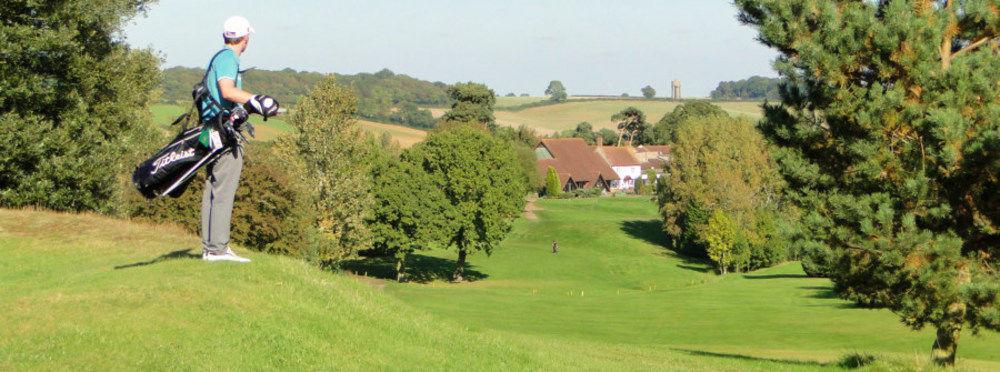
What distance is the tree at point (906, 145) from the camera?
18094mm

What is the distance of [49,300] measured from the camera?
12.0m

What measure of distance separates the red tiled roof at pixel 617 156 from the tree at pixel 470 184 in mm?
101628

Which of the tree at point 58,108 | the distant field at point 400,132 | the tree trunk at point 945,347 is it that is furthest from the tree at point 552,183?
the tree trunk at point 945,347

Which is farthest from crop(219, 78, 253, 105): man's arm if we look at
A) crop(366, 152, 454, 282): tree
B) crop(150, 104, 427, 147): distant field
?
crop(150, 104, 427, 147): distant field

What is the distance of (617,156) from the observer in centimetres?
18862

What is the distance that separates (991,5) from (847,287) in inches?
240

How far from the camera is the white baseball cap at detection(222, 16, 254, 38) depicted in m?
13.7

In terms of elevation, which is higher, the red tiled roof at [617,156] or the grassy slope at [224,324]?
the grassy slope at [224,324]

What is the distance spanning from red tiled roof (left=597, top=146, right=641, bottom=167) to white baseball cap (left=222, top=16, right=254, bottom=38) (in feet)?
569

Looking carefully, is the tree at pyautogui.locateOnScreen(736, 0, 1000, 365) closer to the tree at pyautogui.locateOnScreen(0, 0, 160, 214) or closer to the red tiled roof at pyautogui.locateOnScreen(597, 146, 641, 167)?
the tree at pyautogui.locateOnScreen(0, 0, 160, 214)

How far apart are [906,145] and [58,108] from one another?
2733 centimetres

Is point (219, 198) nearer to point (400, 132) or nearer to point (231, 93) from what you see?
point (231, 93)

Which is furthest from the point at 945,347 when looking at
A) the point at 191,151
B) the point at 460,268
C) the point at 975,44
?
the point at 460,268

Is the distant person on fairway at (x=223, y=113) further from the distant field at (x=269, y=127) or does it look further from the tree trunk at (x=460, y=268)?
the tree trunk at (x=460, y=268)
